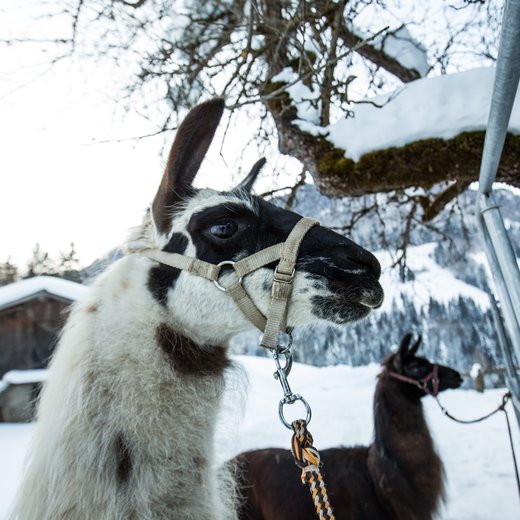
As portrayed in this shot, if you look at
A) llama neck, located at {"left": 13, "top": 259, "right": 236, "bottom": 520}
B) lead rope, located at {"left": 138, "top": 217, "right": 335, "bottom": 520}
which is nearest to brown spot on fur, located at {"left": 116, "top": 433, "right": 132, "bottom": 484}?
llama neck, located at {"left": 13, "top": 259, "right": 236, "bottom": 520}

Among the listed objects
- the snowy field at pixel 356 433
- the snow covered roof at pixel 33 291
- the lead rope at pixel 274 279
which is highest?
the snow covered roof at pixel 33 291

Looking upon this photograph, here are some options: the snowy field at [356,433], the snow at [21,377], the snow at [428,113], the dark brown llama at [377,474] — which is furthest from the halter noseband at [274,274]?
the snow at [21,377]

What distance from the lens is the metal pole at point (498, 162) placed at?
0.98m

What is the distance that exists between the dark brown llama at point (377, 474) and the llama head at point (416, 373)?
0.02 m

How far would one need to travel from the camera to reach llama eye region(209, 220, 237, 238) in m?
1.62

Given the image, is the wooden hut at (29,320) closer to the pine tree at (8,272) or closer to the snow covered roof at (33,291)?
the snow covered roof at (33,291)

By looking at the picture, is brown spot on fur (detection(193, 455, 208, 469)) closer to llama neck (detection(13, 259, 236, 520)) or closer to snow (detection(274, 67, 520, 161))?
llama neck (detection(13, 259, 236, 520))

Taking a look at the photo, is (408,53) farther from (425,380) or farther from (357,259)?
(357,259)

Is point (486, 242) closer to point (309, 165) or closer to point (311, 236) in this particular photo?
point (311, 236)

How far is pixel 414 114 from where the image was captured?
136 inches

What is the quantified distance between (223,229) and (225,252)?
108mm

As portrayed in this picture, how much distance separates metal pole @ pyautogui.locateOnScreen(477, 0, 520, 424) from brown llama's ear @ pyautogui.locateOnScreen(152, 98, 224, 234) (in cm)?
113

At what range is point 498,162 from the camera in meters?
1.33

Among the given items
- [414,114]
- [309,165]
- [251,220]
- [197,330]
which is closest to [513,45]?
[251,220]
